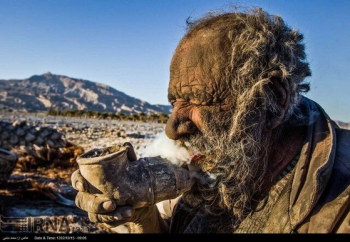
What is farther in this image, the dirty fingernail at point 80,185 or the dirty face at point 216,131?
the dirty face at point 216,131

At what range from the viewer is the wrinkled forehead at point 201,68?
1832 mm

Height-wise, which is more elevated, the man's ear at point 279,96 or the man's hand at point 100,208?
the man's ear at point 279,96

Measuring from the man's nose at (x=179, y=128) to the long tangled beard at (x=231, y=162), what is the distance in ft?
0.14

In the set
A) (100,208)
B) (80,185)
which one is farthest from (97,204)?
(80,185)

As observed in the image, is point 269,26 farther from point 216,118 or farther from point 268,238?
point 268,238

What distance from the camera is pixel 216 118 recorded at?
6.19 feet

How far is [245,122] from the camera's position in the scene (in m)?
1.84

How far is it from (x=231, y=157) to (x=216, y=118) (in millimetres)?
245

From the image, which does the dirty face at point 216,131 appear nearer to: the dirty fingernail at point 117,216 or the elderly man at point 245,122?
the elderly man at point 245,122

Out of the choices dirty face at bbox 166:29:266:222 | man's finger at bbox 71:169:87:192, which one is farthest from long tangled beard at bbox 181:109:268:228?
man's finger at bbox 71:169:87:192

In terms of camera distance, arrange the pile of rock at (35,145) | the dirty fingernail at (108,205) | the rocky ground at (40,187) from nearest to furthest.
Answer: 1. the dirty fingernail at (108,205)
2. the rocky ground at (40,187)
3. the pile of rock at (35,145)

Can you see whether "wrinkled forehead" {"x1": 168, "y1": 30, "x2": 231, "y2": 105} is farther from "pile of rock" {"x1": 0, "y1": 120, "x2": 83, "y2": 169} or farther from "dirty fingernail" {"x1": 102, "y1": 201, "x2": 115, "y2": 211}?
"pile of rock" {"x1": 0, "y1": 120, "x2": 83, "y2": 169}

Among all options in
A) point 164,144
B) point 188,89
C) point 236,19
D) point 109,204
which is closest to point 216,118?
point 188,89

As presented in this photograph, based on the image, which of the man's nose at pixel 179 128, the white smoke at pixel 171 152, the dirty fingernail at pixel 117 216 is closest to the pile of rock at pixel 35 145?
the white smoke at pixel 171 152
